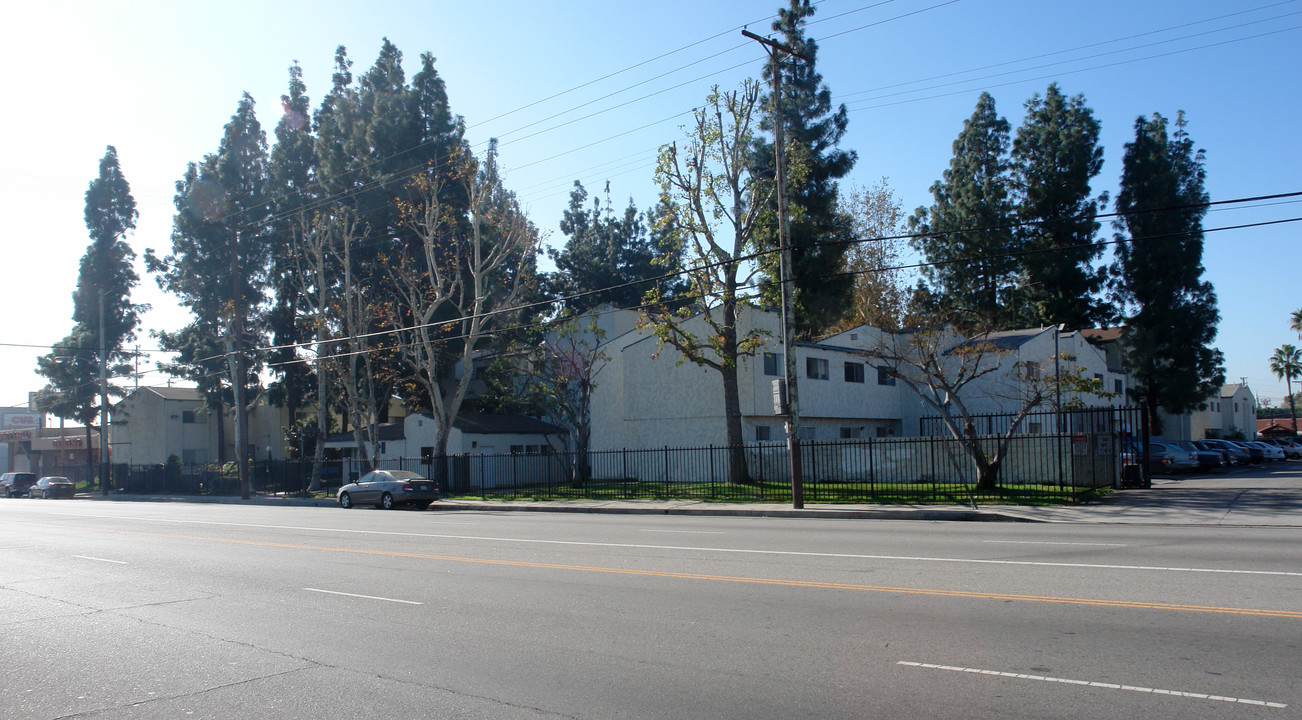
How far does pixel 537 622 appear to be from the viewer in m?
8.59

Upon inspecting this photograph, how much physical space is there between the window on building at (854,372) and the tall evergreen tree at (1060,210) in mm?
18252

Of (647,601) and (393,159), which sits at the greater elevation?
(393,159)

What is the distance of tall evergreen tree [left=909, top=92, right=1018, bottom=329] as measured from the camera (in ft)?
176

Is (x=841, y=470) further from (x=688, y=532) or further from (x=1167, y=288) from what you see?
(x=1167, y=288)

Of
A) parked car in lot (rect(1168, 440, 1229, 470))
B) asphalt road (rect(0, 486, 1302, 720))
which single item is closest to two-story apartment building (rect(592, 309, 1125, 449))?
parked car in lot (rect(1168, 440, 1229, 470))

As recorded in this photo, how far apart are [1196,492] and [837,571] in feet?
60.4

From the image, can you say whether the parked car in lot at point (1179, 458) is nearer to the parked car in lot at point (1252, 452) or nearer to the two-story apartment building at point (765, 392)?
the two-story apartment building at point (765, 392)

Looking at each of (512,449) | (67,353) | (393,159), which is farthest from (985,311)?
(67,353)

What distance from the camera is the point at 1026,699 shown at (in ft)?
18.6

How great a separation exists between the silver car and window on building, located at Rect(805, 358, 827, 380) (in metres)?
16.3

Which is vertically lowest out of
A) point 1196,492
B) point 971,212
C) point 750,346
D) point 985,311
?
point 1196,492

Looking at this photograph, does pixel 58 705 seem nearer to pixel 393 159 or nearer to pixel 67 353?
pixel 393 159

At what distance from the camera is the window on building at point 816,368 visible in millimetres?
37847

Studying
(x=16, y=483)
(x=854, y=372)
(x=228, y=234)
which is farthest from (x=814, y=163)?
(x=16, y=483)
